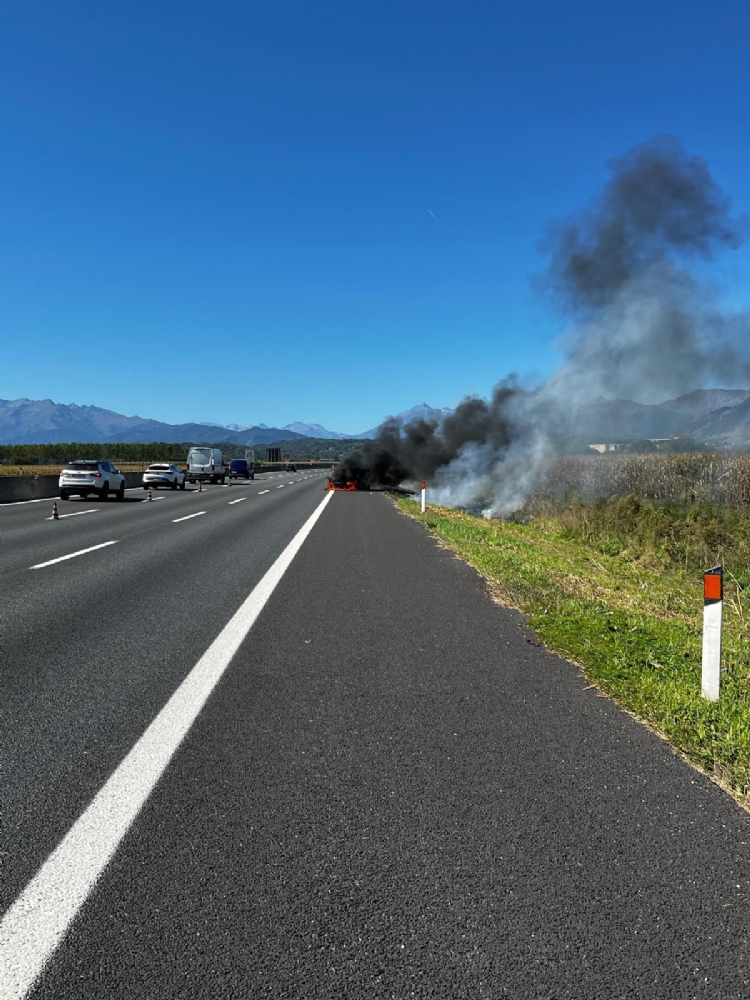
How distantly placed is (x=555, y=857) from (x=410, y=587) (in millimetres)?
6884

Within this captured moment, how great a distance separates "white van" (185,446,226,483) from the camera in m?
51.3

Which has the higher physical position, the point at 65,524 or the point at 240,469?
the point at 240,469

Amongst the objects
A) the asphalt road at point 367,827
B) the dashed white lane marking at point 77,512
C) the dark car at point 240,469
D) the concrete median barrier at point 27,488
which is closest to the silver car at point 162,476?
the concrete median barrier at point 27,488

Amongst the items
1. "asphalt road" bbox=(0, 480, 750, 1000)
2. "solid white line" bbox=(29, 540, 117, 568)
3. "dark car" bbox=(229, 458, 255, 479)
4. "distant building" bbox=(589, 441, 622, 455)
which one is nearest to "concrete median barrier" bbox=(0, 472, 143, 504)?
"solid white line" bbox=(29, 540, 117, 568)

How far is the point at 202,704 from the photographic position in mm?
4809

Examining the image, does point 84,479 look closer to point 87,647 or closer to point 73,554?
point 73,554

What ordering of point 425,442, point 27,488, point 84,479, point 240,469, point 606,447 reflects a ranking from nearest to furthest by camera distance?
point 84,479 → point 27,488 → point 606,447 → point 425,442 → point 240,469

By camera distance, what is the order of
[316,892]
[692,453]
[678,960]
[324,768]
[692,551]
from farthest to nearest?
[692,453], [692,551], [324,768], [316,892], [678,960]

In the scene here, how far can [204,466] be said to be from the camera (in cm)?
5150

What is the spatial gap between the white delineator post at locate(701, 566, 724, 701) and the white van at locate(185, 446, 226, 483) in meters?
47.6

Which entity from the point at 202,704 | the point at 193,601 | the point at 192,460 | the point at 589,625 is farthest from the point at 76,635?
the point at 192,460

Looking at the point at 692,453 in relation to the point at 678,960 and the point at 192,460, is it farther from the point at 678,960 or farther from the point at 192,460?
the point at 192,460

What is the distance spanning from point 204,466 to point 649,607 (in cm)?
4514

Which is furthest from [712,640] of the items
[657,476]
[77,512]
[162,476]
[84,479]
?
[162,476]
